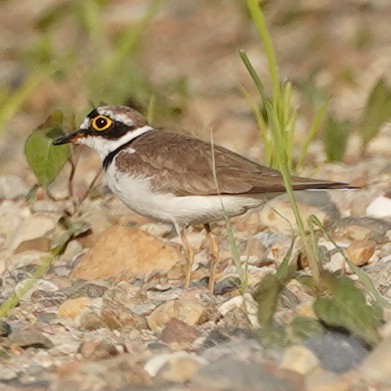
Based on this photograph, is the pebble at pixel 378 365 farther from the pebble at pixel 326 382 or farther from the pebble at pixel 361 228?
the pebble at pixel 361 228

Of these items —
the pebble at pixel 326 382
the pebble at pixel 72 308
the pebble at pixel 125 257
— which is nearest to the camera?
the pebble at pixel 326 382

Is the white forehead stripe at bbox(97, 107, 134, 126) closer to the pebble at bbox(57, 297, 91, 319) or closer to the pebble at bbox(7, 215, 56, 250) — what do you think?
the pebble at bbox(7, 215, 56, 250)

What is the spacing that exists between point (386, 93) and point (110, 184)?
185cm

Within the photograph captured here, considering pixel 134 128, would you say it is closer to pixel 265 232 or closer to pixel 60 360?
pixel 265 232

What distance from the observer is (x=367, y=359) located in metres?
3.96

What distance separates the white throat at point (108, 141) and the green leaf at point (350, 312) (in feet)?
6.95

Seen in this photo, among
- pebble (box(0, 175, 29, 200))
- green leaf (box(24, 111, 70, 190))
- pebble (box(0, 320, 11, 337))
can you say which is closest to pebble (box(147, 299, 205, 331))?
pebble (box(0, 320, 11, 337))

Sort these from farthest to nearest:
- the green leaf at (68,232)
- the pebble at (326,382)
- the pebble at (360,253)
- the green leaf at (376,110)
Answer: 1. the green leaf at (376,110)
2. the green leaf at (68,232)
3. the pebble at (360,253)
4. the pebble at (326,382)

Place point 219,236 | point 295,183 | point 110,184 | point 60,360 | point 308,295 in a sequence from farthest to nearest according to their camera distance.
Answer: point 219,236 → point 110,184 → point 295,183 → point 308,295 → point 60,360

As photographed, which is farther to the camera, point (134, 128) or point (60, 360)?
point (134, 128)

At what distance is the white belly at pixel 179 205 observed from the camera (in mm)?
5621

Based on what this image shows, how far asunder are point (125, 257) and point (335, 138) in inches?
72.1

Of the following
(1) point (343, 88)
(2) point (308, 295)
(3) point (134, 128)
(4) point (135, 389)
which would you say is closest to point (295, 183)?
(2) point (308, 295)

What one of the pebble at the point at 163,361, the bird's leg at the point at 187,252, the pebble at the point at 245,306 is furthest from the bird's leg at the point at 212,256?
the pebble at the point at 163,361
